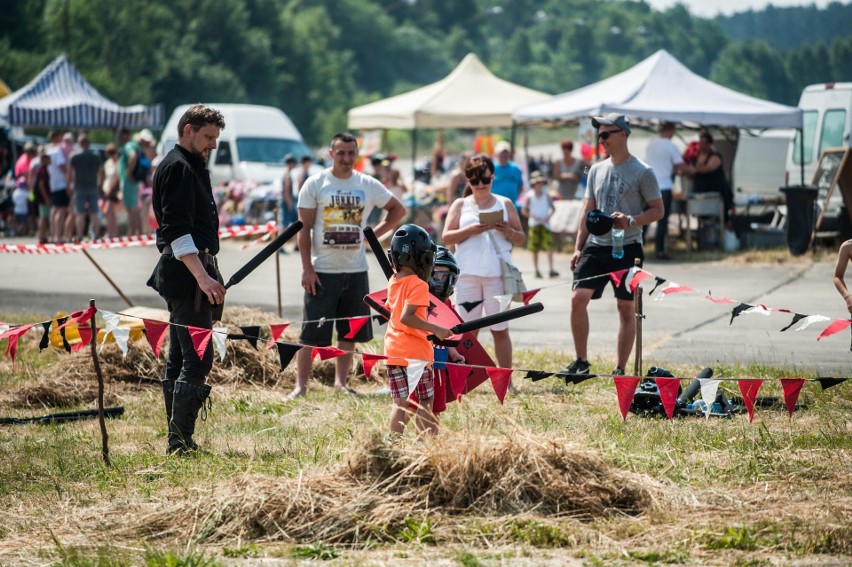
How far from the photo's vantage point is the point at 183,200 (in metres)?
6.66

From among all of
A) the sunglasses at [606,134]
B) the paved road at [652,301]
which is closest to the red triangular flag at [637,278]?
the paved road at [652,301]

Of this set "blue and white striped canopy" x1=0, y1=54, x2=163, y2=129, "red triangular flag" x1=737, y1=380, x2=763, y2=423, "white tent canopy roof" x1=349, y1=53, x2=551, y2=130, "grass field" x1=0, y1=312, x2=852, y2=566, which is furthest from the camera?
"blue and white striped canopy" x1=0, y1=54, x2=163, y2=129

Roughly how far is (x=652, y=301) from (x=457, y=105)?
36.9 feet

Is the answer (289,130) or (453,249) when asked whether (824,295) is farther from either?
(289,130)

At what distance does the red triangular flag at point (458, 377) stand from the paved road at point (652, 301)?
6.31ft

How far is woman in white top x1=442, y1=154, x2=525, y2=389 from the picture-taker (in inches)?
344

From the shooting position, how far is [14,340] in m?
7.29

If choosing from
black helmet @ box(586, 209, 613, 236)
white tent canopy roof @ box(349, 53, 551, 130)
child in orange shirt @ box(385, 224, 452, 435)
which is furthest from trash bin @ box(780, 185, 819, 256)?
child in orange shirt @ box(385, 224, 452, 435)

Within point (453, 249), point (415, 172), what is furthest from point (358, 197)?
point (415, 172)

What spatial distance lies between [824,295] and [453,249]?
665 centimetres

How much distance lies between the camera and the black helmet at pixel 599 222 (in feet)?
28.5

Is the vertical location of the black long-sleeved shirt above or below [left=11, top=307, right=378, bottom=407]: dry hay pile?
above

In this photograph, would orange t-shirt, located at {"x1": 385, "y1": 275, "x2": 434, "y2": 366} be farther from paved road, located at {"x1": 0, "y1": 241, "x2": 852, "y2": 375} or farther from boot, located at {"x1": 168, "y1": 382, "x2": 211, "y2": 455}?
paved road, located at {"x1": 0, "y1": 241, "x2": 852, "y2": 375}

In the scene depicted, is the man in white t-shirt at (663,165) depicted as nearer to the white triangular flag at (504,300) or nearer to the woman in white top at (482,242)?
the woman in white top at (482,242)
